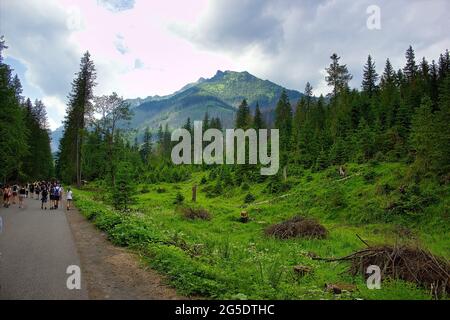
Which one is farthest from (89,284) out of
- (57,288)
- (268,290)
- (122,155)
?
(122,155)

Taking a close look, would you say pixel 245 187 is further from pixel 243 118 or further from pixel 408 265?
pixel 243 118

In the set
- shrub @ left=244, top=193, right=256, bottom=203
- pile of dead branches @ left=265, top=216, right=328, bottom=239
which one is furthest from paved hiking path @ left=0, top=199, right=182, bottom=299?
shrub @ left=244, top=193, right=256, bottom=203

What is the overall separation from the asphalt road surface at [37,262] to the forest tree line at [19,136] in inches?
795

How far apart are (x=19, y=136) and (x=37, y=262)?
34.8 metres

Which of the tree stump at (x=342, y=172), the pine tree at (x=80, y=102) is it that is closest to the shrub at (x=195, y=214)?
the tree stump at (x=342, y=172)

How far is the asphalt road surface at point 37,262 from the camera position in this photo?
7.33 m

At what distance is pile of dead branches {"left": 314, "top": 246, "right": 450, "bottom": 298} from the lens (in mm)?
10086

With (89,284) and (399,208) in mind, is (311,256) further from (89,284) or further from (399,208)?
(399,208)

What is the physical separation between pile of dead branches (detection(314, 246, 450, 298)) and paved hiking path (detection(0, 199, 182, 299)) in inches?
279

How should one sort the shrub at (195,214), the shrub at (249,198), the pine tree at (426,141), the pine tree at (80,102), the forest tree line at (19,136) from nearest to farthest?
the shrub at (195,214)
the pine tree at (426,141)
the forest tree line at (19,136)
the shrub at (249,198)
the pine tree at (80,102)

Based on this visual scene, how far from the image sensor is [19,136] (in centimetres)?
3922

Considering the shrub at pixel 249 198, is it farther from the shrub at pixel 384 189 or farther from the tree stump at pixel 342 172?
the shrub at pixel 384 189

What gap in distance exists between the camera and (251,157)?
2092 inches
